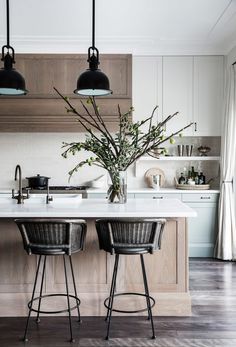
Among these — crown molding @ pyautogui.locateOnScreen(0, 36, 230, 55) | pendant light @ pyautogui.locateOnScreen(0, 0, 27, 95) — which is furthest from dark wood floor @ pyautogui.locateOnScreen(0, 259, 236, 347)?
crown molding @ pyautogui.locateOnScreen(0, 36, 230, 55)

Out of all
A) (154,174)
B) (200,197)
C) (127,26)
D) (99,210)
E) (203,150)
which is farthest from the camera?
(154,174)

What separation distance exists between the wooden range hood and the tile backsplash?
0.51 meters

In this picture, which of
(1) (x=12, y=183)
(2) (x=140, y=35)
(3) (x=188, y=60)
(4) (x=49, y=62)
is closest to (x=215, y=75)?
(3) (x=188, y=60)

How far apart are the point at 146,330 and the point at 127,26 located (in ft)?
12.0

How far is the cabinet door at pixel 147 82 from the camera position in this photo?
561cm

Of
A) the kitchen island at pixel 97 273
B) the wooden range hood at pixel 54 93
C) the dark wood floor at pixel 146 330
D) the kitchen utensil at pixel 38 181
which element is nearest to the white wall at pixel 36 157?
the kitchen utensil at pixel 38 181

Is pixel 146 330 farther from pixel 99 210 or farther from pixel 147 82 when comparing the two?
pixel 147 82

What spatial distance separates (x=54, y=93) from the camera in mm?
5359

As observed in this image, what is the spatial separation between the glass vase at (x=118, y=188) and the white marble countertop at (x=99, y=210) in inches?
3.8

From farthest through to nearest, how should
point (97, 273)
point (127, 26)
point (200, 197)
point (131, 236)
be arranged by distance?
point (200, 197) → point (127, 26) → point (97, 273) → point (131, 236)

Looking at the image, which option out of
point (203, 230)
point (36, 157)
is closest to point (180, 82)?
point (203, 230)

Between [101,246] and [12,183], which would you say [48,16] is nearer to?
[12,183]

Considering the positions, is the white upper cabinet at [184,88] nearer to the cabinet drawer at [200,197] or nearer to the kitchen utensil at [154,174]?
the kitchen utensil at [154,174]

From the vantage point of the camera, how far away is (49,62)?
5.37 meters
